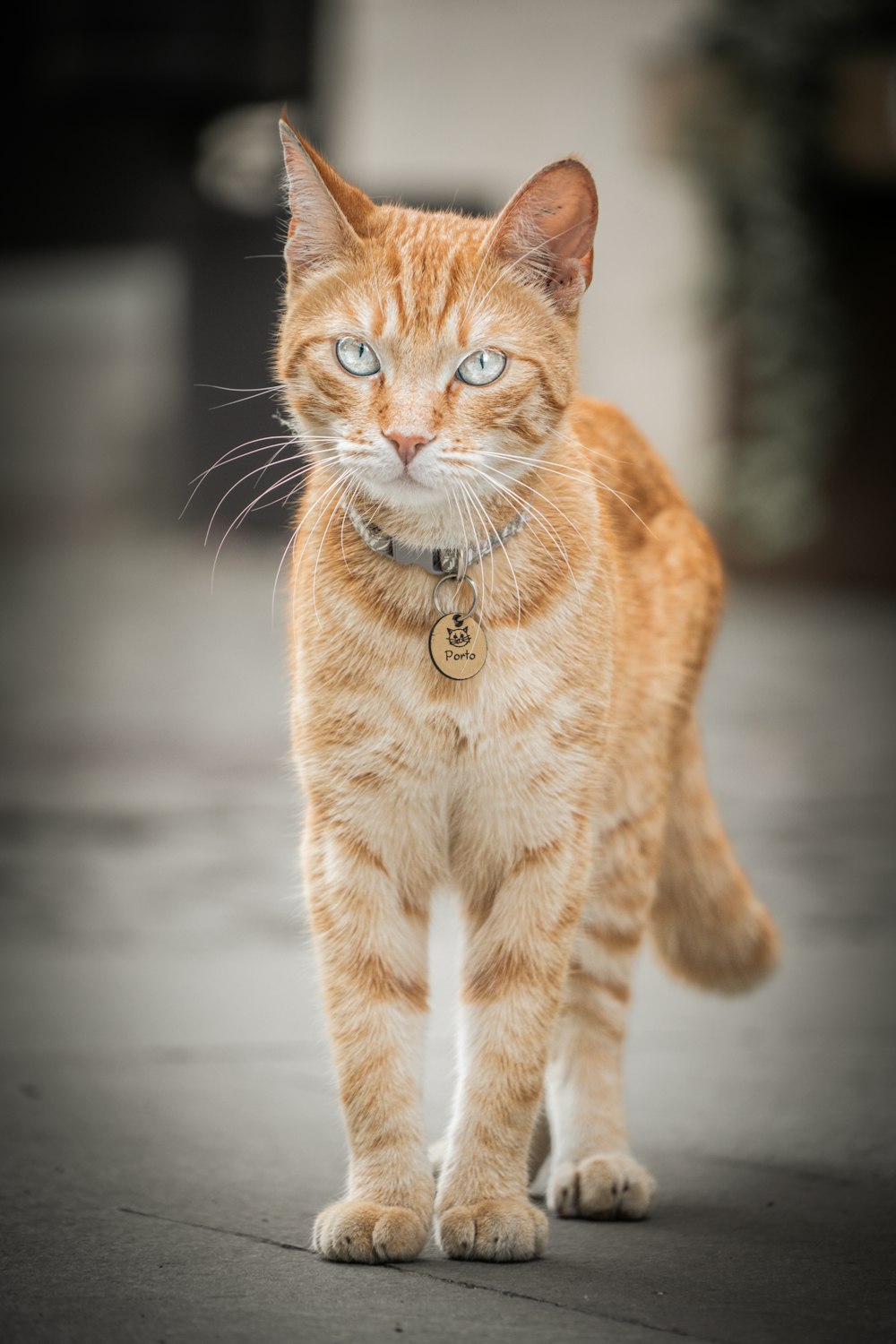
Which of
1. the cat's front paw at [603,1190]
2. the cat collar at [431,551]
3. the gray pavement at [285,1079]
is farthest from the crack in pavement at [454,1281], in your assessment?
the cat collar at [431,551]

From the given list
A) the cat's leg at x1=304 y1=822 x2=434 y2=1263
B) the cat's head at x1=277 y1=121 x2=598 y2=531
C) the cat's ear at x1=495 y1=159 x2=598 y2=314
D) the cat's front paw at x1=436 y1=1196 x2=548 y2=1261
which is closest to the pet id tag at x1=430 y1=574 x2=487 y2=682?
the cat's head at x1=277 y1=121 x2=598 y2=531

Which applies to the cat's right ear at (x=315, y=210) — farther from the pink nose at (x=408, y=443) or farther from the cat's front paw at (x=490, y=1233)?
the cat's front paw at (x=490, y=1233)

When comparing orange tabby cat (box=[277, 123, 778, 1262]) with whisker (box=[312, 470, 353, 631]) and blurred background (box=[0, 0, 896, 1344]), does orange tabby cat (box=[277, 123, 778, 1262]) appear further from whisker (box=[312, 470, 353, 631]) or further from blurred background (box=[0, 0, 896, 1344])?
blurred background (box=[0, 0, 896, 1344])

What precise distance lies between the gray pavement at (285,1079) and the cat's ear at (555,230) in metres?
0.97

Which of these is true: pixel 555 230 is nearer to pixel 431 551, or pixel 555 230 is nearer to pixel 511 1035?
pixel 431 551

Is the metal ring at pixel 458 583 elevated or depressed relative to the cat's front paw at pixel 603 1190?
elevated

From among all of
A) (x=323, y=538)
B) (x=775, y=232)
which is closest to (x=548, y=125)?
(x=775, y=232)

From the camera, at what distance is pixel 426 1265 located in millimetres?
1925

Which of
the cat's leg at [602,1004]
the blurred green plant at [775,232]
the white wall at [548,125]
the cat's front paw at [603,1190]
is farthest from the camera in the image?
the white wall at [548,125]

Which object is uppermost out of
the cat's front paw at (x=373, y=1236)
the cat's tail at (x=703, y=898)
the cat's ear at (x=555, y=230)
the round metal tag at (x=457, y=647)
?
the cat's ear at (x=555, y=230)

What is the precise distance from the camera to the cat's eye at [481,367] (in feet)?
6.35

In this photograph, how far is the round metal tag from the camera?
77.2 inches

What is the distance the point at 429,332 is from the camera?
1921 millimetres

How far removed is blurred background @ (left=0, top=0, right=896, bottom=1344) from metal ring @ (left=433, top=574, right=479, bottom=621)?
11.3 inches
